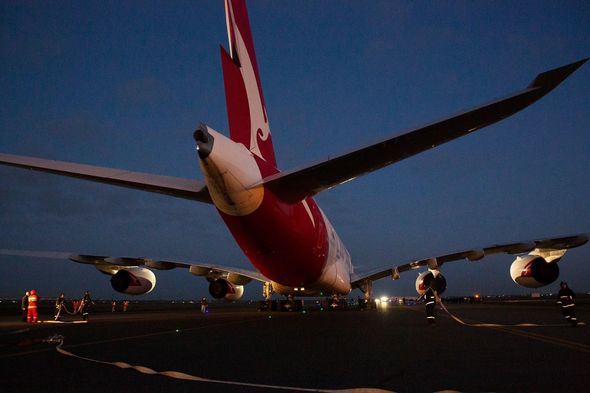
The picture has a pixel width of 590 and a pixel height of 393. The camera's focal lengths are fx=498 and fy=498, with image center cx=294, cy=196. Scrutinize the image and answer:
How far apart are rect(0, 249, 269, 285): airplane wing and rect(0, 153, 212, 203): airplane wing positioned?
986 centimetres

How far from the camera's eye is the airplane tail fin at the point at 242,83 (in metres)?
12.4

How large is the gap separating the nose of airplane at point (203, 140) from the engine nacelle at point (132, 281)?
45.2 feet

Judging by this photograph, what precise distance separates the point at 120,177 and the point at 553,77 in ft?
23.9

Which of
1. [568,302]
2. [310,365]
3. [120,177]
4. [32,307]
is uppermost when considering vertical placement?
[120,177]

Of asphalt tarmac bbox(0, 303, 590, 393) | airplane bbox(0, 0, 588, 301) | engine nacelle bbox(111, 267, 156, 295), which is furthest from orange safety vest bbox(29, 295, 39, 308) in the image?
asphalt tarmac bbox(0, 303, 590, 393)

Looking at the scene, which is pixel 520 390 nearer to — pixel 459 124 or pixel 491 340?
pixel 459 124

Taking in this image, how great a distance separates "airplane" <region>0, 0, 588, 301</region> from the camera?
23.0 feet

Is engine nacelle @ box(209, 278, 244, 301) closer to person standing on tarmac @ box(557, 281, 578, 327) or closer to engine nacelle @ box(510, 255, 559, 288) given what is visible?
engine nacelle @ box(510, 255, 559, 288)

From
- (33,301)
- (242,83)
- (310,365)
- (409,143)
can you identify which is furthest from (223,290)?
(409,143)

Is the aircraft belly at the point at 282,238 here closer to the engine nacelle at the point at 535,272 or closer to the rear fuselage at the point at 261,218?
the rear fuselage at the point at 261,218

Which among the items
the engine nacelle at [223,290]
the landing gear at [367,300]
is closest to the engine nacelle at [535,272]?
the engine nacelle at [223,290]

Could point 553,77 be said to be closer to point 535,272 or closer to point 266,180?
point 266,180

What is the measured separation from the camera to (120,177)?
9344mm

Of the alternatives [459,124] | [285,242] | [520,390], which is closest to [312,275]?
[285,242]
